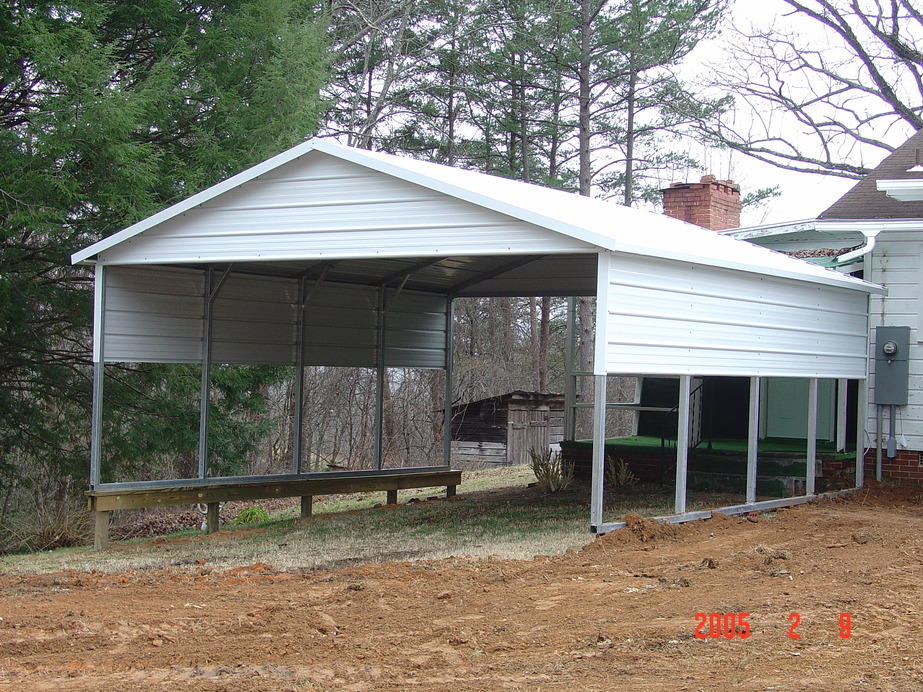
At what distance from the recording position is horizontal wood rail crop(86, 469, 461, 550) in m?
10.9

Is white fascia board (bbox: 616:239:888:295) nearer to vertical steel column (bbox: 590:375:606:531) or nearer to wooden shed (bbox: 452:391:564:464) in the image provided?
vertical steel column (bbox: 590:375:606:531)

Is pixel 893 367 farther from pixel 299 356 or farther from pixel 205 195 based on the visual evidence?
pixel 205 195

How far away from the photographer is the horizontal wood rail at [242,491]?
35.7 ft

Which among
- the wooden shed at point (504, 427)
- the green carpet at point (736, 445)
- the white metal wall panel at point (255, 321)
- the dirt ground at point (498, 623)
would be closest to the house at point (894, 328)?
the green carpet at point (736, 445)

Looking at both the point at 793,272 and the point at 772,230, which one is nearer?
the point at 793,272

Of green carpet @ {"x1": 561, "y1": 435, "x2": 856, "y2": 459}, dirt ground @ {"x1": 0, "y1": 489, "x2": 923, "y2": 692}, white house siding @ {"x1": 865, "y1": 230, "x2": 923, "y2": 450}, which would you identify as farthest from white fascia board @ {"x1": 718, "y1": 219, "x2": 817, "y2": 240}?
dirt ground @ {"x1": 0, "y1": 489, "x2": 923, "y2": 692}

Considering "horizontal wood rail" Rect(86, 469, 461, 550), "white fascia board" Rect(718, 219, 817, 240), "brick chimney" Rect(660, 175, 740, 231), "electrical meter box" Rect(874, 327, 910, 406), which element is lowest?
"horizontal wood rail" Rect(86, 469, 461, 550)

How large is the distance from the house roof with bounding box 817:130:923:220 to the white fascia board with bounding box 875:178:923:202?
643 millimetres

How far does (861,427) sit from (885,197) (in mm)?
3243

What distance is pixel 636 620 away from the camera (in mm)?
6078

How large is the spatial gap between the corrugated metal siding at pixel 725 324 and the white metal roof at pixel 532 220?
6.2 inches

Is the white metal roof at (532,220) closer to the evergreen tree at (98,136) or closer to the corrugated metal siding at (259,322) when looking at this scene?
the corrugated metal siding at (259,322)

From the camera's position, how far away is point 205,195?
32.4 feet

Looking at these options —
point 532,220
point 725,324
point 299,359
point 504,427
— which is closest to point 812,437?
point 725,324
